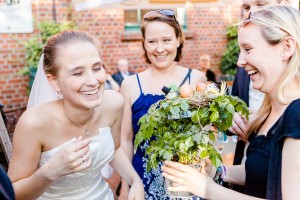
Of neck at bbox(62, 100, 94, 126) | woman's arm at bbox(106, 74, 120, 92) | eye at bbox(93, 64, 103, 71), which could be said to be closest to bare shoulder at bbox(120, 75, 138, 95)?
neck at bbox(62, 100, 94, 126)

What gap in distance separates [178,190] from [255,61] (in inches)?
28.5

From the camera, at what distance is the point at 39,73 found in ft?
8.84

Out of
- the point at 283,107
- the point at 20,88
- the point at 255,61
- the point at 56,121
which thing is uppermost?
the point at 255,61

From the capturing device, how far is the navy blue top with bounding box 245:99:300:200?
62.0 inches

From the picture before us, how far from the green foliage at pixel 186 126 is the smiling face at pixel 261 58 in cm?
16

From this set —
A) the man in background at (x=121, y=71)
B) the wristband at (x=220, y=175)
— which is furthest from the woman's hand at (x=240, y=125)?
the man in background at (x=121, y=71)

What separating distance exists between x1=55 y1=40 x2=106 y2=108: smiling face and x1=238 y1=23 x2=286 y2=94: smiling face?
804 millimetres

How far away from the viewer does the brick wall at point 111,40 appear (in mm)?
7293

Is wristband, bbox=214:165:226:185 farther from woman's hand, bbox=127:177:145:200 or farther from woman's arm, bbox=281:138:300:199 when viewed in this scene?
woman's arm, bbox=281:138:300:199

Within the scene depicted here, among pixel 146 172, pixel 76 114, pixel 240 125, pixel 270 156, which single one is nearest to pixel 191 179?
pixel 270 156

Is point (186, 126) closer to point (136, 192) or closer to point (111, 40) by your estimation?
point (136, 192)

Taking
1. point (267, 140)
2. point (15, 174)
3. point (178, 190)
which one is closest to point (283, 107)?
point (267, 140)

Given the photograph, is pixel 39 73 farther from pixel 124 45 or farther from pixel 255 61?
pixel 124 45

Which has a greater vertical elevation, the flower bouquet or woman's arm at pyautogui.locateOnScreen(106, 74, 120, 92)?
the flower bouquet
